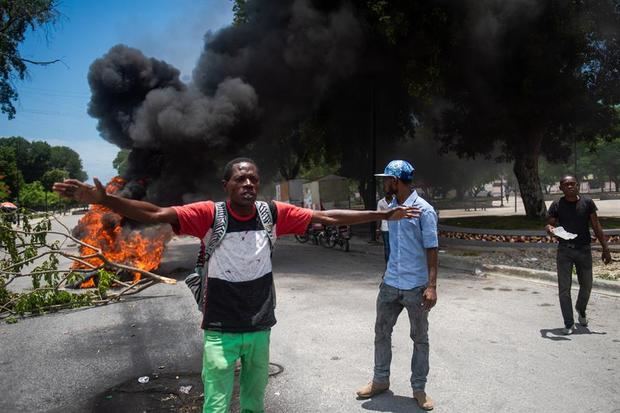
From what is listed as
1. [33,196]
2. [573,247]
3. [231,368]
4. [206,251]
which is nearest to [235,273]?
[206,251]

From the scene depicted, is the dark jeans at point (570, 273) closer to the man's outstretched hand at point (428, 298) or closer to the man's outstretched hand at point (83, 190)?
the man's outstretched hand at point (428, 298)

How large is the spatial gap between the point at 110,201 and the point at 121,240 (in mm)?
7482

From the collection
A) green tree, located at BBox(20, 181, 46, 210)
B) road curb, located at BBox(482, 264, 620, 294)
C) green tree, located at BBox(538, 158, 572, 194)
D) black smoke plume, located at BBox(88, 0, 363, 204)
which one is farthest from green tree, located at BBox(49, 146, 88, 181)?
road curb, located at BBox(482, 264, 620, 294)

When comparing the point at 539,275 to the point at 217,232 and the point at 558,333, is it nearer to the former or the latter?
the point at 558,333

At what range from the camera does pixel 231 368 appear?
8.55 feet

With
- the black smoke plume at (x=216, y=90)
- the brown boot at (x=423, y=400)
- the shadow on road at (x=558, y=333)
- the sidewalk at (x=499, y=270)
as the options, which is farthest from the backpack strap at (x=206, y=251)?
the black smoke plume at (x=216, y=90)

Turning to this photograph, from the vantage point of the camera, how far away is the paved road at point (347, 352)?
3.80m

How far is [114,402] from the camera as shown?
12.9 ft

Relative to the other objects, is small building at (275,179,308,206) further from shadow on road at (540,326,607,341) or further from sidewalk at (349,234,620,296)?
shadow on road at (540,326,607,341)

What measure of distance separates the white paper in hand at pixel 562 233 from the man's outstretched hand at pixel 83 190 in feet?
14.9

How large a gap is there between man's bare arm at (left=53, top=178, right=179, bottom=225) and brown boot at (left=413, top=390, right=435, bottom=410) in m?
2.08

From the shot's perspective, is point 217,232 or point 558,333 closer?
point 217,232

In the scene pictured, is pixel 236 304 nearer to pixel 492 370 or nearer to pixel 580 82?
pixel 492 370

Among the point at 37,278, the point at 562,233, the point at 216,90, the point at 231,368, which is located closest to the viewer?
the point at 231,368
